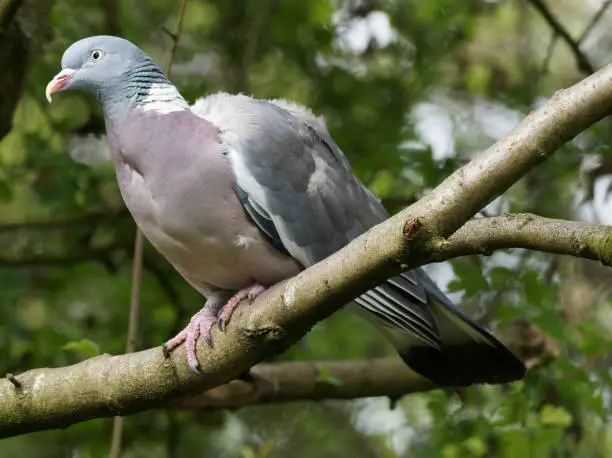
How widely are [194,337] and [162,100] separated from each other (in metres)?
0.74

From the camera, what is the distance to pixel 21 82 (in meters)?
3.55

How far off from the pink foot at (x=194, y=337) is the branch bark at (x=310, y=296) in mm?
21

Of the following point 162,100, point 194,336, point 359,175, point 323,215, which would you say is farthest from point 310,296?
point 359,175

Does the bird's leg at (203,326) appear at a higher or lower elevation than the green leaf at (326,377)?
higher

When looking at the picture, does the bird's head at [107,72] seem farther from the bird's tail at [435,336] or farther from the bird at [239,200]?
the bird's tail at [435,336]

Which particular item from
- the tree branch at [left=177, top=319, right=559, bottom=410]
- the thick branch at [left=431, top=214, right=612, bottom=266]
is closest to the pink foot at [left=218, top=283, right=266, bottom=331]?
the thick branch at [left=431, top=214, right=612, bottom=266]

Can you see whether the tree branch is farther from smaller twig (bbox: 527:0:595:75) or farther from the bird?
smaller twig (bbox: 527:0:595:75)

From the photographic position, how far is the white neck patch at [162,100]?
2805 mm

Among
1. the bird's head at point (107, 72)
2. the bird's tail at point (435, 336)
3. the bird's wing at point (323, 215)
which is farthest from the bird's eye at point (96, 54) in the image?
the bird's tail at point (435, 336)

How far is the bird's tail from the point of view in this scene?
2.88m

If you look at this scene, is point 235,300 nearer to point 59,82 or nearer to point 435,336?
point 435,336

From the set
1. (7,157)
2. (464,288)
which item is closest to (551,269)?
(464,288)

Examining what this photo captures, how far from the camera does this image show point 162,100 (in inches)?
112

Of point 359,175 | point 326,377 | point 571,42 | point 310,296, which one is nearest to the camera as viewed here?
point 310,296
